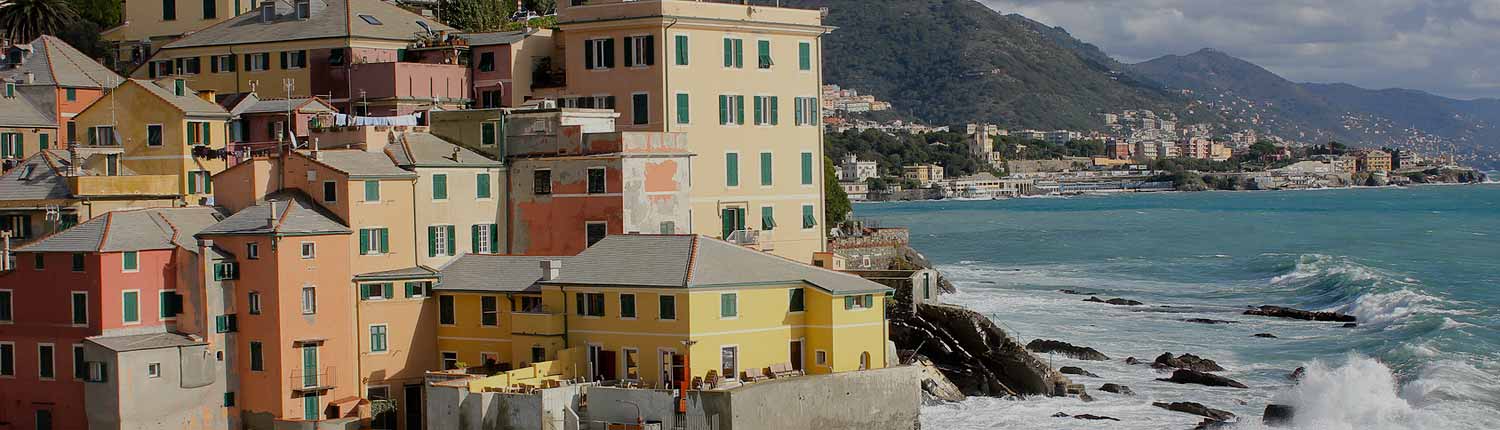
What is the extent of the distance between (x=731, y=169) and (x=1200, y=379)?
18.4 metres

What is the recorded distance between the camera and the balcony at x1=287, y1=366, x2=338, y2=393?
45875 millimetres

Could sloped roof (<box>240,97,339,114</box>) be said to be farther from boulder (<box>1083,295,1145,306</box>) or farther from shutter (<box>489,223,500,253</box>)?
boulder (<box>1083,295,1145,306</box>)

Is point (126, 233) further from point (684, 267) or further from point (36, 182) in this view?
point (684, 267)

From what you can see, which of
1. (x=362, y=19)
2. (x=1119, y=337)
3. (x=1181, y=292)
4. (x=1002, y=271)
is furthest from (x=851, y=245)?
(x=1002, y=271)

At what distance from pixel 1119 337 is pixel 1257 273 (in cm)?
4573

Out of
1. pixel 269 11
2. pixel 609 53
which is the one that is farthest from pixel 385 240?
pixel 269 11

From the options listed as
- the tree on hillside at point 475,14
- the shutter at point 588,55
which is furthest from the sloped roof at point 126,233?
the tree on hillside at point 475,14

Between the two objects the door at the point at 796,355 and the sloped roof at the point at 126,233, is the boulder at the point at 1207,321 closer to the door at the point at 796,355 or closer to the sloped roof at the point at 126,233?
the door at the point at 796,355

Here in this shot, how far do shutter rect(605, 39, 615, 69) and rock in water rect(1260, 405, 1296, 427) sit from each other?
21.8m

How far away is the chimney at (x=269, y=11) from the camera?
6812 centimetres

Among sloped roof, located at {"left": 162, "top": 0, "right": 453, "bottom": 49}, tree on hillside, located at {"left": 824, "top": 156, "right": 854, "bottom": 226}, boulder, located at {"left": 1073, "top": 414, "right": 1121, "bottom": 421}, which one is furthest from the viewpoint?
tree on hillside, located at {"left": 824, "top": 156, "right": 854, "bottom": 226}

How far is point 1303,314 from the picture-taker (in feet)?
288

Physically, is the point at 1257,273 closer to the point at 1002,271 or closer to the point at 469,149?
the point at 1002,271

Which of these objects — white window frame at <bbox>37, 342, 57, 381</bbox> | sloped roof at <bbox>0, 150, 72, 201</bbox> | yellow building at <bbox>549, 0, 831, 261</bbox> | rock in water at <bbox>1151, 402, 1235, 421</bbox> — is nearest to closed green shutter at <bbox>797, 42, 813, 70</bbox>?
yellow building at <bbox>549, 0, 831, 261</bbox>
